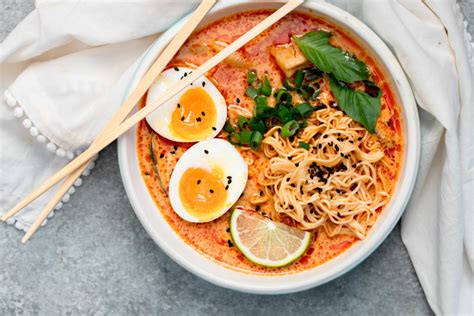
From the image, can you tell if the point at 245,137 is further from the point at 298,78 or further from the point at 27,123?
the point at 27,123

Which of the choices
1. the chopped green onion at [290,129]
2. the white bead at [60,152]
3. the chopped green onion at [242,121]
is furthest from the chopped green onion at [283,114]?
the white bead at [60,152]

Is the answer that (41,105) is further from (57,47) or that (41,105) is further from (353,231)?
(353,231)

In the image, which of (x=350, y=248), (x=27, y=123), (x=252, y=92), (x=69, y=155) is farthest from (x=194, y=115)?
(x=350, y=248)

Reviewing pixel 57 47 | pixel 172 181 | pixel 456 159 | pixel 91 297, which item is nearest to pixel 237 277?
pixel 172 181

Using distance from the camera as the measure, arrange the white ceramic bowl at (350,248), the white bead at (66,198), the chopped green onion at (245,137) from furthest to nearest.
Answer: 1. the white bead at (66,198)
2. the chopped green onion at (245,137)
3. the white ceramic bowl at (350,248)

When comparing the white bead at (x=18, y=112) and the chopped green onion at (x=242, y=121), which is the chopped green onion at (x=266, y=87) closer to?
the chopped green onion at (x=242, y=121)

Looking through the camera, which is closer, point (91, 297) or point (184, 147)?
point (184, 147)

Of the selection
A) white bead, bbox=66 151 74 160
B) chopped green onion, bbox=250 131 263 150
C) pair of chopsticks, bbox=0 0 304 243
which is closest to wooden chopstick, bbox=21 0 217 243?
pair of chopsticks, bbox=0 0 304 243
